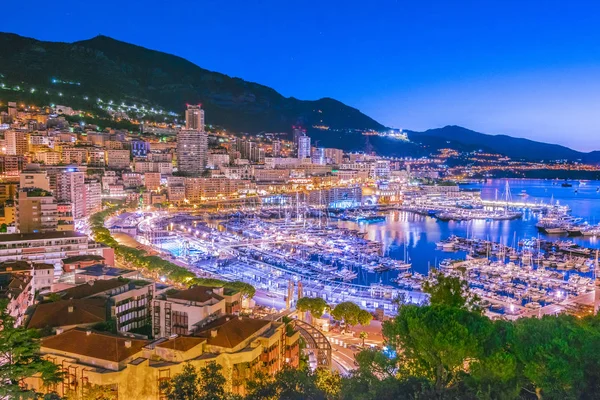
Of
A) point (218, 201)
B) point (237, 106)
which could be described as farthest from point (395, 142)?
point (218, 201)

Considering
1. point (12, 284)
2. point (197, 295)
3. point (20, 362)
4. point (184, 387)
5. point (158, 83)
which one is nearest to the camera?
point (184, 387)

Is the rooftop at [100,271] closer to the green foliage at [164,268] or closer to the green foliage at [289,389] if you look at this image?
the green foliage at [164,268]

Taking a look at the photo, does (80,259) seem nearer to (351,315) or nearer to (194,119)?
(351,315)

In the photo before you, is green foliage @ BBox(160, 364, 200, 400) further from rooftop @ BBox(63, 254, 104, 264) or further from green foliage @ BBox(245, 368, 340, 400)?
rooftop @ BBox(63, 254, 104, 264)

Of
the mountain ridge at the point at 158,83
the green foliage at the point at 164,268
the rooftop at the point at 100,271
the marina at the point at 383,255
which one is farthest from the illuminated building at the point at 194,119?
the rooftop at the point at 100,271

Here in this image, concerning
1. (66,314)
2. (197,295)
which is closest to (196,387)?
(197,295)
